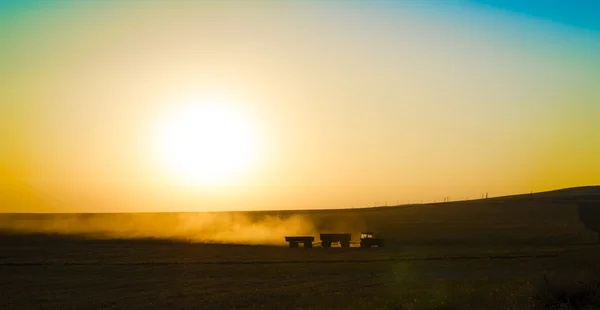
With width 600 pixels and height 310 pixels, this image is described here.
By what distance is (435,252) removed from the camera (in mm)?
53781

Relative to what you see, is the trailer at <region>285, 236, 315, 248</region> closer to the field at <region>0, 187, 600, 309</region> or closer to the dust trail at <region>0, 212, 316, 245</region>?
the field at <region>0, 187, 600, 309</region>

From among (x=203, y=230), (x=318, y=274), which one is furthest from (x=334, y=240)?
(x=203, y=230)

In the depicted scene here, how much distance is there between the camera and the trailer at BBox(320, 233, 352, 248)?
6662cm

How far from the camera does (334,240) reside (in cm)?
6706

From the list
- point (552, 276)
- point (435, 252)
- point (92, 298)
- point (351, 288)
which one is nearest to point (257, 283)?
point (351, 288)

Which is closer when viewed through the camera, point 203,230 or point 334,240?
point 334,240

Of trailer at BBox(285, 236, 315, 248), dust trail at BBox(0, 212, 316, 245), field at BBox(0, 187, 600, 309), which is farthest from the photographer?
dust trail at BBox(0, 212, 316, 245)

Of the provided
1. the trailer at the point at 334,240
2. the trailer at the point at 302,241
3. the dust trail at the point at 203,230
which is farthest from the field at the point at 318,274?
the dust trail at the point at 203,230

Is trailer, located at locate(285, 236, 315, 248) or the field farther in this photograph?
trailer, located at locate(285, 236, 315, 248)

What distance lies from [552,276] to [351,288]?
449 inches

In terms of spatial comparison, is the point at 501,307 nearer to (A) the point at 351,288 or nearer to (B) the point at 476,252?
(A) the point at 351,288

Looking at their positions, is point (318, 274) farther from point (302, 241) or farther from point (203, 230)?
point (203, 230)

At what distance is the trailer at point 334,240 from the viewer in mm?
66625

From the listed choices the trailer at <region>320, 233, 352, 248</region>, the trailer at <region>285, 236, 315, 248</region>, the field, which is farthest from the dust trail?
the field
